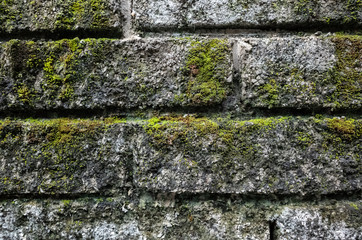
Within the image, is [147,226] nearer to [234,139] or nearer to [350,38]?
[234,139]

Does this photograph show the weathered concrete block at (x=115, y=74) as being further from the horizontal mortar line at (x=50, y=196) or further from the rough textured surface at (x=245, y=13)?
the horizontal mortar line at (x=50, y=196)

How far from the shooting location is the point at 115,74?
104cm

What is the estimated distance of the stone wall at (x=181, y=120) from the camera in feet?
3.19

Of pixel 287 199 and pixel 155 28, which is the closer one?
pixel 287 199

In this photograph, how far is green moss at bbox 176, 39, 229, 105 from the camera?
3.35ft

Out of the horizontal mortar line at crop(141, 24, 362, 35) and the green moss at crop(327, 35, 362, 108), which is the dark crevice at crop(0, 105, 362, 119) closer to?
the green moss at crop(327, 35, 362, 108)

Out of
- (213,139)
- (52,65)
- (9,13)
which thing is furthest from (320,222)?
(9,13)

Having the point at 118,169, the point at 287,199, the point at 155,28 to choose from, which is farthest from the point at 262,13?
the point at 118,169

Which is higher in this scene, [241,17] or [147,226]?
[241,17]

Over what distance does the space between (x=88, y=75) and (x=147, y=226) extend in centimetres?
61

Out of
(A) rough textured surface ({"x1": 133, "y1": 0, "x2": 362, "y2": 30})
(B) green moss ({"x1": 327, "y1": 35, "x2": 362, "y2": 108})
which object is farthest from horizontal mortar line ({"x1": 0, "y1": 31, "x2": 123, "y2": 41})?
(B) green moss ({"x1": 327, "y1": 35, "x2": 362, "y2": 108})

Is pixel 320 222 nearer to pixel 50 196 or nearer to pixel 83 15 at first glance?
pixel 50 196

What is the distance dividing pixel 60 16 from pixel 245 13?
28.8 inches

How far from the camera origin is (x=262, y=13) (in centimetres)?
107
